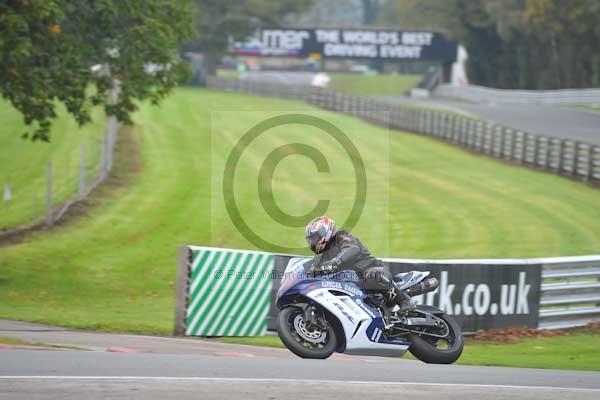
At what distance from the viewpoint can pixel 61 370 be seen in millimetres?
9422

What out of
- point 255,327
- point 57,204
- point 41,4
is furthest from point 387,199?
point 255,327

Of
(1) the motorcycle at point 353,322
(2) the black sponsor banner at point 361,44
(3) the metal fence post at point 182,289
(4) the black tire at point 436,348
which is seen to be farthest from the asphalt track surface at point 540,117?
(1) the motorcycle at point 353,322

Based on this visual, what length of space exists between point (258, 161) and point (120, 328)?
2477 cm

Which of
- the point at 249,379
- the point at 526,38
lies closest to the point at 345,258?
the point at 249,379

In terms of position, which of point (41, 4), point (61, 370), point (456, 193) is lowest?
point (456, 193)

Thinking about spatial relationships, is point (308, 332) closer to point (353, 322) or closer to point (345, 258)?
point (353, 322)

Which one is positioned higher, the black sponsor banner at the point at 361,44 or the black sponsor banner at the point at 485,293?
the black sponsor banner at the point at 361,44

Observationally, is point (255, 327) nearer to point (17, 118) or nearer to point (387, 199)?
point (387, 199)

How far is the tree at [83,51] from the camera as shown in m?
19.2

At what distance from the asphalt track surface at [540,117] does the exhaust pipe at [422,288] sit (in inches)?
1419

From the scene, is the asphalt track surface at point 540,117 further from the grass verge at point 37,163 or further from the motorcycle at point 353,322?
the motorcycle at point 353,322

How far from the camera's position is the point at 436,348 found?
12102 mm

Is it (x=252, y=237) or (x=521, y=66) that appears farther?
(x=521, y=66)

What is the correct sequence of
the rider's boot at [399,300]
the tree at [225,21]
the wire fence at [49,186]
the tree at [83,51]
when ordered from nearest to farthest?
the rider's boot at [399,300]
the tree at [83,51]
the wire fence at [49,186]
the tree at [225,21]
